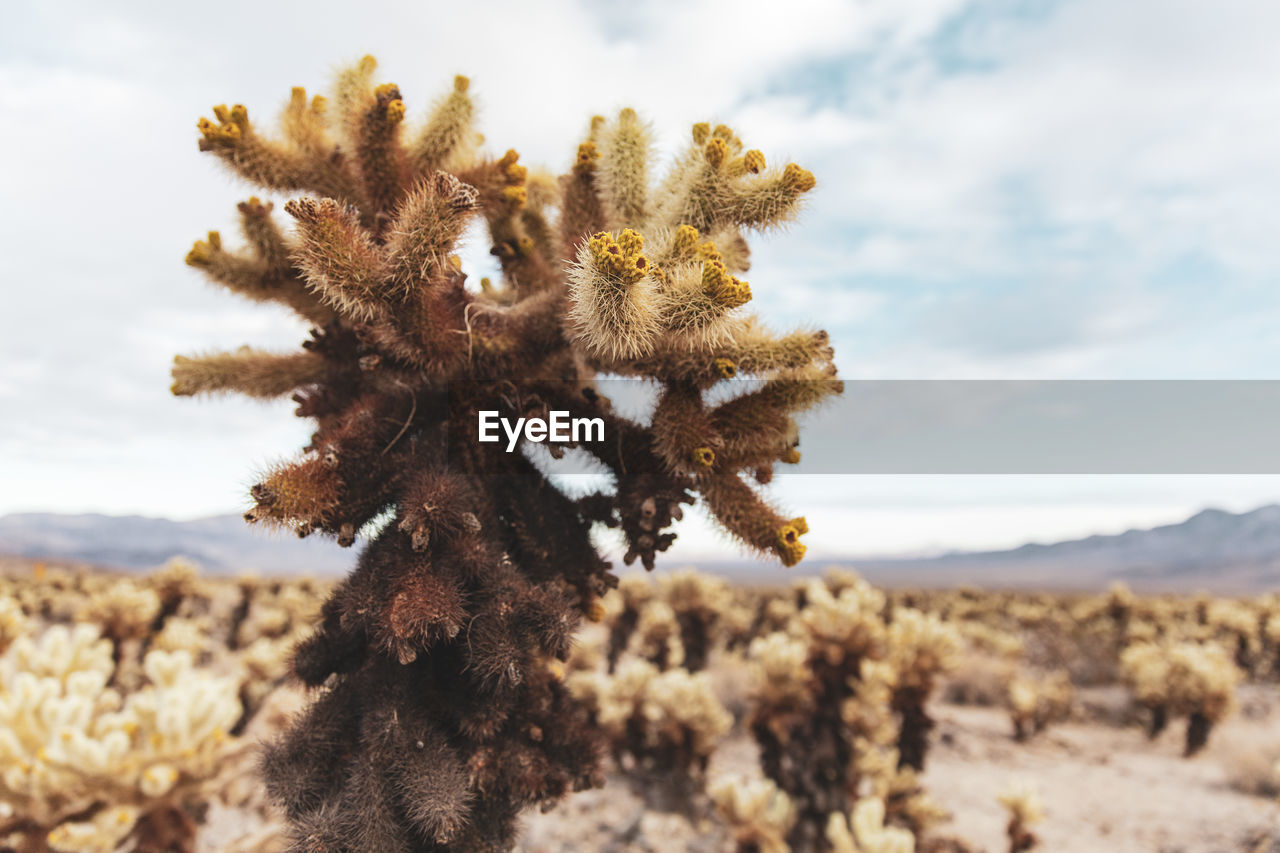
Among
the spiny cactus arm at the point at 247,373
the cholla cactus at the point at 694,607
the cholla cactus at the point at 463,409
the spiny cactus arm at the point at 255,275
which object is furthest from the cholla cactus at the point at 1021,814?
the spiny cactus arm at the point at 255,275

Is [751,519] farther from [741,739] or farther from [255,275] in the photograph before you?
[741,739]

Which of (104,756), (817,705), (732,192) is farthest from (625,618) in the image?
(732,192)

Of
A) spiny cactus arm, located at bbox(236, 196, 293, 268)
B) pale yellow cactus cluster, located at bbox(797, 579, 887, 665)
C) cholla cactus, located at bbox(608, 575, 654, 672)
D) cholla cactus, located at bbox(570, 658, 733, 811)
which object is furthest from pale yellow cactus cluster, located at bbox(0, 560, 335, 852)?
cholla cactus, located at bbox(608, 575, 654, 672)

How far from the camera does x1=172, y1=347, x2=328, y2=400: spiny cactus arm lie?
113 inches

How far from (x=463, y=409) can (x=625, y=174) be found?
1.09m

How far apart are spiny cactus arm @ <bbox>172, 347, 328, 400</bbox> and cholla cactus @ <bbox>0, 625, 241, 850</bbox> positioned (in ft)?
7.91

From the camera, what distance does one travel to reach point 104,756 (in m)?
3.76

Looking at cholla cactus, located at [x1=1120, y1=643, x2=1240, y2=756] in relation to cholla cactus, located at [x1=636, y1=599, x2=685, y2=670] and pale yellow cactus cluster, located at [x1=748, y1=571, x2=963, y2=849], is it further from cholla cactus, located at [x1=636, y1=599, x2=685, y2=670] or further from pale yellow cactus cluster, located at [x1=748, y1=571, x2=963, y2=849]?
cholla cactus, located at [x1=636, y1=599, x2=685, y2=670]

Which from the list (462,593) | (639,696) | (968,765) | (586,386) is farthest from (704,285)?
(968,765)

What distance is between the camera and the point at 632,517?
7.84ft

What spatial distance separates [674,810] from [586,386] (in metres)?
5.70

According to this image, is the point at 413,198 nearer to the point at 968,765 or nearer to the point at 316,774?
the point at 316,774

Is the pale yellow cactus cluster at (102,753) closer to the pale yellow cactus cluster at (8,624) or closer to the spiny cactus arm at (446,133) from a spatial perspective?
the spiny cactus arm at (446,133)

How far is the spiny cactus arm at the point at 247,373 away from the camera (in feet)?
9.38
